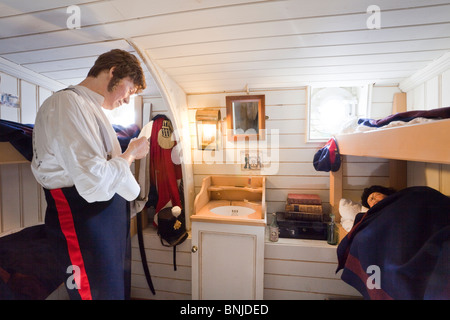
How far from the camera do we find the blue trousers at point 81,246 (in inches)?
28.2

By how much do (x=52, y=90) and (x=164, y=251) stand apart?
169 cm

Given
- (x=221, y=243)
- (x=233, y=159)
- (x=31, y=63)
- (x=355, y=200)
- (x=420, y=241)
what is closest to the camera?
(x=420, y=241)

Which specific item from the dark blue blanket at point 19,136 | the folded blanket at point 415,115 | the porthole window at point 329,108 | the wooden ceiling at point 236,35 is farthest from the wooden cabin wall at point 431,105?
the dark blue blanket at point 19,136

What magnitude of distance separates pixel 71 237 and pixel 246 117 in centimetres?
148

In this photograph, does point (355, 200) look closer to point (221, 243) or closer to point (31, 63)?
point (221, 243)

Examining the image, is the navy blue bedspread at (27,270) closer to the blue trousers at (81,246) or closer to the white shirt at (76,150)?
the blue trousers at (81,246)

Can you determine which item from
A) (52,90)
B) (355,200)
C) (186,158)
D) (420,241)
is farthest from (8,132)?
(355,200)

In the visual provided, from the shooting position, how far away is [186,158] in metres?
1.58

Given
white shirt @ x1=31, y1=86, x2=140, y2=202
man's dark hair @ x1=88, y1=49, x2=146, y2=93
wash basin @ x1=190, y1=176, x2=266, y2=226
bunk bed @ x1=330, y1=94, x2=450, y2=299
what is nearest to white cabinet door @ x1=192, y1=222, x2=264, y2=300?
wash basin @ x1=190, y1=176, x2=266, y2=226

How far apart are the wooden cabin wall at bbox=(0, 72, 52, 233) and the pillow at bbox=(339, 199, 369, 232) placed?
2.32 meters

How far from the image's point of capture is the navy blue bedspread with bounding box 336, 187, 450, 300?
590 millimetres

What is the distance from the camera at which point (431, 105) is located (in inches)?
48.4

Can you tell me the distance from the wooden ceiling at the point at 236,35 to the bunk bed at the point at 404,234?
21.7 inches

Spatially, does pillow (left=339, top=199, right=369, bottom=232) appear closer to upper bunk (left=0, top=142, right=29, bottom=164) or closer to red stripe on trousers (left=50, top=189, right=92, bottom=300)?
red stripe on trousers (left=50, top=189, right=92, bottom=300)
